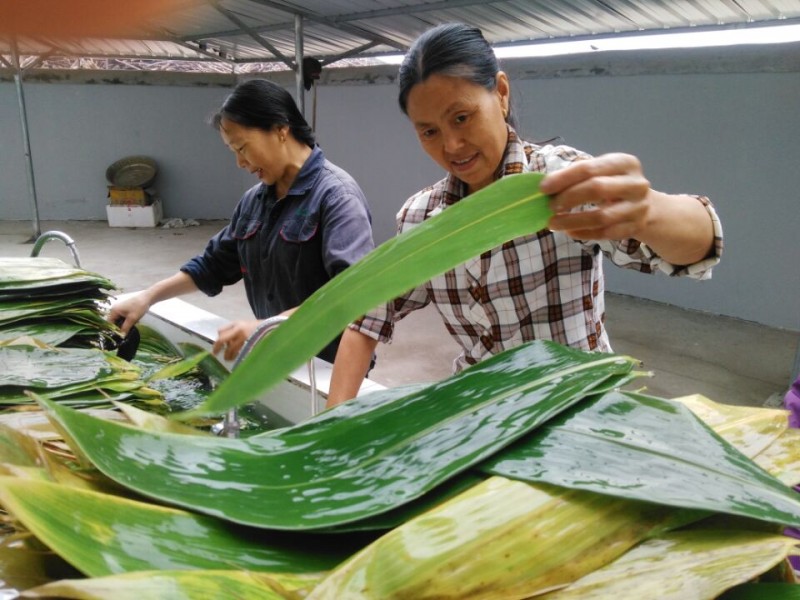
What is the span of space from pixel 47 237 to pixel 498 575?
2.13 m

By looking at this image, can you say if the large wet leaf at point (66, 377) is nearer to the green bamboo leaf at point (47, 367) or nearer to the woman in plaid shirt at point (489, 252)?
the green bamboo leaf at point (47, 367)

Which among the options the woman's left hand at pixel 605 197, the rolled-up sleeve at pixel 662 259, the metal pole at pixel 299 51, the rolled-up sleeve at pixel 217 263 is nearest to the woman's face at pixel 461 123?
the rolled-up sleeve at pixel 662 259

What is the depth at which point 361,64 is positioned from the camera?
9547 millimetres

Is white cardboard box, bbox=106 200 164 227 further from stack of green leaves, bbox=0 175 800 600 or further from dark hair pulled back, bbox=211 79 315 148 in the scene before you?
stack of green leaves, bbox=0 175 800 600

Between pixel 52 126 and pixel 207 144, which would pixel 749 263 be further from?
pixel 52 126

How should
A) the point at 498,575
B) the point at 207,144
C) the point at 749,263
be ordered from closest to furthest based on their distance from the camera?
the point at 498,575 < the point at 749,263 < the point at 207,144

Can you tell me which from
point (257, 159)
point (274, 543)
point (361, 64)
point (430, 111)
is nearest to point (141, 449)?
point (274, 543)

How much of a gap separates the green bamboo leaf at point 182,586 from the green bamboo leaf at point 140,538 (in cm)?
3

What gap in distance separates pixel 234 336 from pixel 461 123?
0.87 metres

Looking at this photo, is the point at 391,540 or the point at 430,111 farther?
the point at 430,111

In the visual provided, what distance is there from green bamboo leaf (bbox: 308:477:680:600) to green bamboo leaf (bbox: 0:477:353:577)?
6 cm

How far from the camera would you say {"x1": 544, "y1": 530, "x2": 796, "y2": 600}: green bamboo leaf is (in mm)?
456

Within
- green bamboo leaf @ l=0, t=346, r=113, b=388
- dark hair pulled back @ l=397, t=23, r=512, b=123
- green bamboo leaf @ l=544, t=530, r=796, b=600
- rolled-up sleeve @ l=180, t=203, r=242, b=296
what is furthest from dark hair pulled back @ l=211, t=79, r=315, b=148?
green bamboo leaf @ l=544, t=530, r=796, b=600

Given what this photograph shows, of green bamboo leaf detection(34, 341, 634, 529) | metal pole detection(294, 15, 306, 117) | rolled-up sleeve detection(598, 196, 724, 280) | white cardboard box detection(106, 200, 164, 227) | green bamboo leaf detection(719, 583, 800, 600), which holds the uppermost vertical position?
metal pole detection(294, 15, 306, 117)
